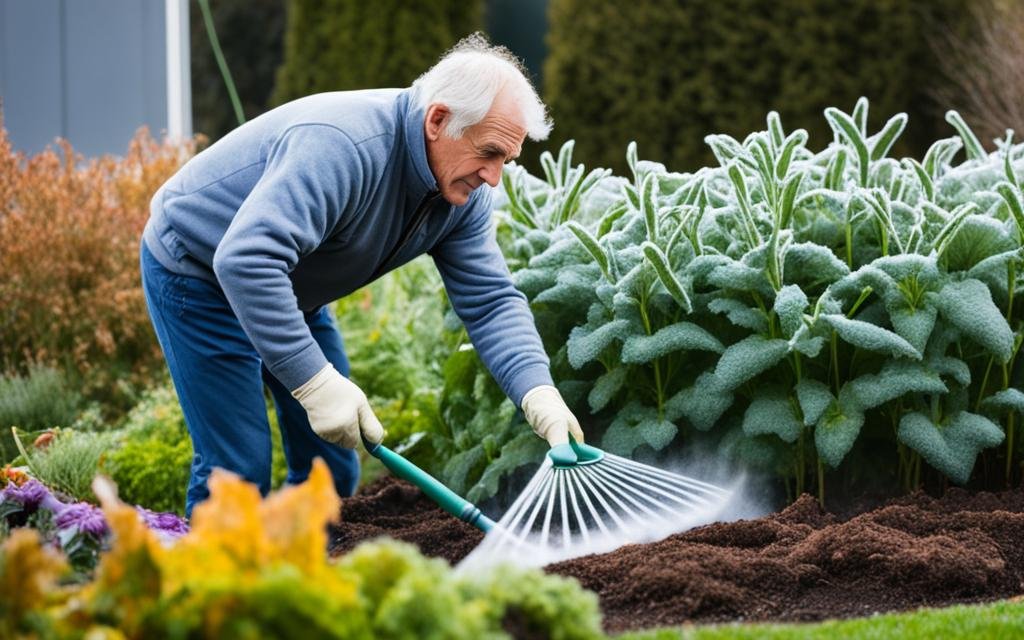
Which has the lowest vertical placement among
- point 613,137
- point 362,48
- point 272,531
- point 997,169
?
point 272,531

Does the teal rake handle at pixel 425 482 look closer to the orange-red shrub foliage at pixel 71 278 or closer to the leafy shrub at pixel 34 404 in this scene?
the leafy shrub at pixel 34 404

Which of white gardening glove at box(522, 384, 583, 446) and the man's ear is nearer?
the man's ear

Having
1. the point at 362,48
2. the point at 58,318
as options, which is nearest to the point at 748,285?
the point at 58,318

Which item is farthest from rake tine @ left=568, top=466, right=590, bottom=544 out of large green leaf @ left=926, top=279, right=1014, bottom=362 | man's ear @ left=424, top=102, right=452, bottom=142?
large green leaf @ left=926, top=279, right=1014, bottom=362

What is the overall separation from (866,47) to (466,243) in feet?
19.3

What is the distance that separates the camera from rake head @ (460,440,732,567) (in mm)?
3020

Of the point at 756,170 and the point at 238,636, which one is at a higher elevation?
the point at 756,170

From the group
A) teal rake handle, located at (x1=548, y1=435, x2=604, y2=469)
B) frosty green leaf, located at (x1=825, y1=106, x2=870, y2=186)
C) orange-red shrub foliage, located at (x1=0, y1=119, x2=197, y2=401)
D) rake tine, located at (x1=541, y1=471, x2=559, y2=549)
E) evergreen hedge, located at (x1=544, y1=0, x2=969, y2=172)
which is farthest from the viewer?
evergreen hedge, located at (x1=544, y1=0, x2=969, y2=172)

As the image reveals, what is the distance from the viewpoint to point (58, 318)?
18.0 feet

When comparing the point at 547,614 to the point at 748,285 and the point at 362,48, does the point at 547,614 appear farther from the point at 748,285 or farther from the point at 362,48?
the point at 362,48

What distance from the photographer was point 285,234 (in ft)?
9.27

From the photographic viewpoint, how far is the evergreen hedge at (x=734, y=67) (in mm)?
8555

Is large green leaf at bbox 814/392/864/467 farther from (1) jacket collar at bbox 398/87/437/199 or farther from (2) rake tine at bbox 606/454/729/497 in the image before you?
(1) jacket collar at bbox 398/87/437/199

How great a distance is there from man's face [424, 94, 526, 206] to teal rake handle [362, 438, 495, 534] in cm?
64
